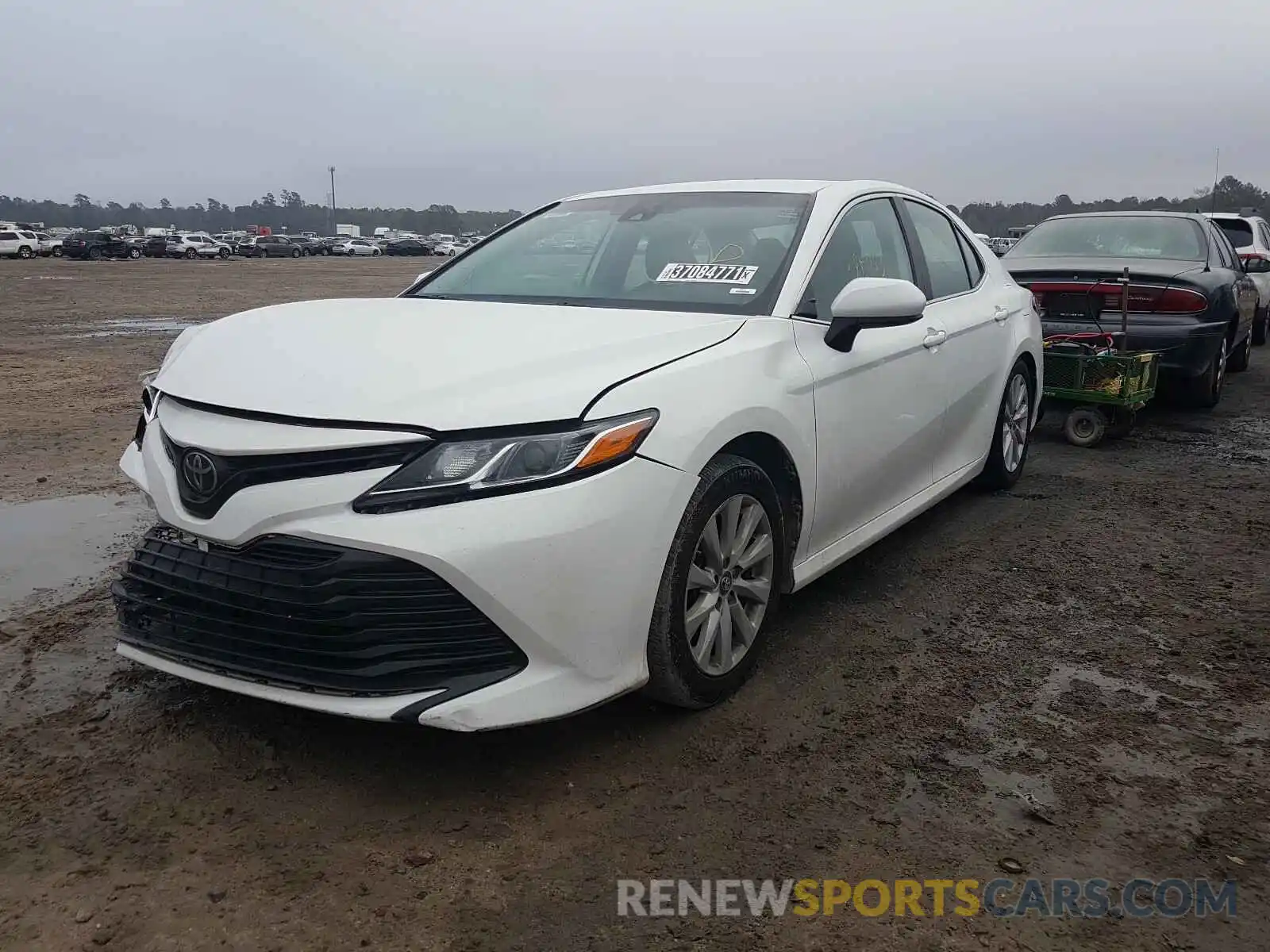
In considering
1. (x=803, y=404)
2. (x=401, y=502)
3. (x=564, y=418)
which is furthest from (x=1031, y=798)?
(x=401, y=502)

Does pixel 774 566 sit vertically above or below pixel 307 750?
above

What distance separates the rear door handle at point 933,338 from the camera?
4.31 meters

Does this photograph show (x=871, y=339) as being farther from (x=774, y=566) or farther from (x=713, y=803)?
(x=713, y=803)

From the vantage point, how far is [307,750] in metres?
2.90

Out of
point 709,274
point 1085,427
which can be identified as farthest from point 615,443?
point 1085,427

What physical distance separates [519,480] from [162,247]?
5912 centimetres

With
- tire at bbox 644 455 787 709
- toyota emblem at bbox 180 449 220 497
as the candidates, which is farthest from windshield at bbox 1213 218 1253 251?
toyota emblem at bbox 180 449 220 497

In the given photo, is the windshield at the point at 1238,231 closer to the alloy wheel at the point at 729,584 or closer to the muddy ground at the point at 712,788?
the muddy ground at the point at 712,788

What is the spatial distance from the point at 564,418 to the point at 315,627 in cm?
79

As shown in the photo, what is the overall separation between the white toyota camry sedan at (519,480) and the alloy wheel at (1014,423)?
6.17 feet

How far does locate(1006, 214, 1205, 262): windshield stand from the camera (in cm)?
819

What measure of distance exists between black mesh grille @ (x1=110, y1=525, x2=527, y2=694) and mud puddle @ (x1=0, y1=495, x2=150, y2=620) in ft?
5.73

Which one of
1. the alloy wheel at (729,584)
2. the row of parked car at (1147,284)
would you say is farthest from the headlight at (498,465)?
the row of parked car at (1147,284)
